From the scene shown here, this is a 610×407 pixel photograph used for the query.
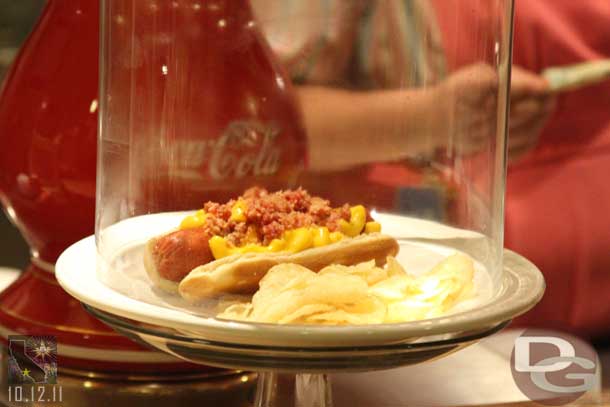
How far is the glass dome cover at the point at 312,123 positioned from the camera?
2.39 feet

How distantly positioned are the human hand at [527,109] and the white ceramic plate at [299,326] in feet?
2.47

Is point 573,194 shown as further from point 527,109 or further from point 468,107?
point 468,107

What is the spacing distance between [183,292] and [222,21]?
27 cm

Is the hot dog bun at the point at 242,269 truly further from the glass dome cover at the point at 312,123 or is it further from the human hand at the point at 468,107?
the human hand at the point at 468,107

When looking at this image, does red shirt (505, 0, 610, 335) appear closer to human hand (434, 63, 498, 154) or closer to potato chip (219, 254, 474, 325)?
human hand (434, 63, 498, 154)

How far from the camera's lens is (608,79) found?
1.38m

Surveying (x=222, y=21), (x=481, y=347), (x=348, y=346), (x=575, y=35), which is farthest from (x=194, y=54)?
(x=575, y=35)

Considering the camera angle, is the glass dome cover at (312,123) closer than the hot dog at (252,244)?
No

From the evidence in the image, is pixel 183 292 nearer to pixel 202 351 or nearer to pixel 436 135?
pixel 202 351
